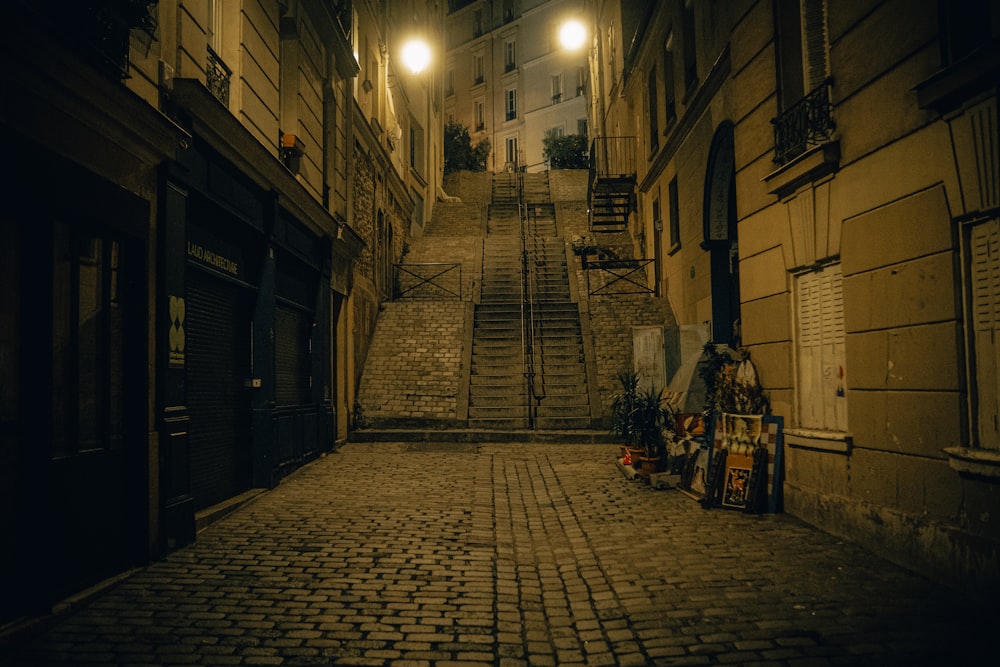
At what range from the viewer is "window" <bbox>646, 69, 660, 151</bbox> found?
697 inches

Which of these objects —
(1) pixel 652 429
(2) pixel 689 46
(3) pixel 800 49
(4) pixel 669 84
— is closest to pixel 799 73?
(3) pixel 800 49

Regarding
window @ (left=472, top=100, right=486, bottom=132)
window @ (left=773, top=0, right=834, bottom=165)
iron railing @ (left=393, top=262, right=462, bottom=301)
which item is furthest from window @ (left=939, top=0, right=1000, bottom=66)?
window @ (left=472, top=100, right=486, bottom=132)

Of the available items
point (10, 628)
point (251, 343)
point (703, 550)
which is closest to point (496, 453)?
point (251, 343)

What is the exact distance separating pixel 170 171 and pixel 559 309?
13.3m

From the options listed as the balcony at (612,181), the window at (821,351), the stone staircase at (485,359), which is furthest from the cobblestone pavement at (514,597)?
the balcony at (612,181)

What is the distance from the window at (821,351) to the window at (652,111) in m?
11.5

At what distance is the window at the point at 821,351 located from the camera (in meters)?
6.49

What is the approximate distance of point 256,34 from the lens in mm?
8930

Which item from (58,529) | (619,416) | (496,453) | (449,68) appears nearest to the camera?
→ (58,529)

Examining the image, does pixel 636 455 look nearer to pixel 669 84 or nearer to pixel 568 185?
pixel 669 84

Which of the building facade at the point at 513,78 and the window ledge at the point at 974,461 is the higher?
the building facade at the point at 513,78

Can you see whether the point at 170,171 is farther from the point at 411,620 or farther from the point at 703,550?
the point at 703,550

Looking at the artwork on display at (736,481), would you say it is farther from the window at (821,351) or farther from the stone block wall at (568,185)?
the stone block wall at (568,185)

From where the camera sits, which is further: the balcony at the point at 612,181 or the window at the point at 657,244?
the balcony at the point at 612,181
